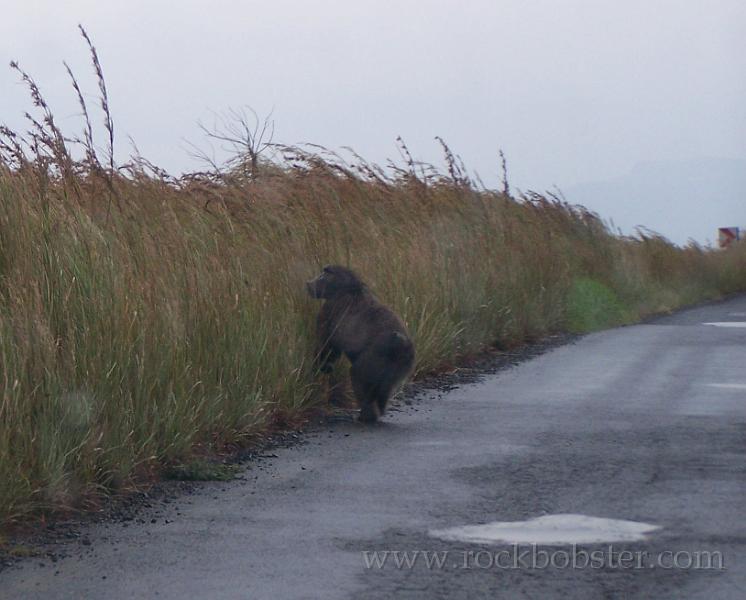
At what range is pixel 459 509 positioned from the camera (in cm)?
604

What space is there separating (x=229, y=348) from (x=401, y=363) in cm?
126

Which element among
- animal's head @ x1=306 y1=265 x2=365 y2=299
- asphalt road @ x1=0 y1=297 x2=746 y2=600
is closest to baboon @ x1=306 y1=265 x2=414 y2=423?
animal's head @ x1=306 y1=265 x2=365 y2=299

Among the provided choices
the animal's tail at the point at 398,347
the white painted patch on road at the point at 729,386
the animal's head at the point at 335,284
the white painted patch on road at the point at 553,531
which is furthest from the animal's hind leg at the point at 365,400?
the white painted patch on road at the point at 729,386

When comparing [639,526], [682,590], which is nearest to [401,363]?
[639,526]

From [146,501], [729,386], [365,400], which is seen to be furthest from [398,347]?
[729,386]

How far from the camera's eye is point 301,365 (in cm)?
882

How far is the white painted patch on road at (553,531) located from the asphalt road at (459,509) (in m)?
0.07

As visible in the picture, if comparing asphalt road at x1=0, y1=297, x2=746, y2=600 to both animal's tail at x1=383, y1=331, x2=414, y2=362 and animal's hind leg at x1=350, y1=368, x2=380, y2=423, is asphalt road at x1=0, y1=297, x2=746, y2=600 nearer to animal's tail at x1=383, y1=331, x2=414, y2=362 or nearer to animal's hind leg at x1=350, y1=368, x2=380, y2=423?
animal's hind leg at x1=350, y1=368, x2=380, y2=423

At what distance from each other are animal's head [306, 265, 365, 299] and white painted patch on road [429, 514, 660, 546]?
3.63m

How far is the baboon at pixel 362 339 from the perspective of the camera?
8695mm

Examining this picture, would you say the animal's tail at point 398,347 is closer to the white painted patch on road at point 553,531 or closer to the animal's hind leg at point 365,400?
the animal's hind leg at point 365,400

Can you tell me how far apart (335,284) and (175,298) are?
171 centimetres

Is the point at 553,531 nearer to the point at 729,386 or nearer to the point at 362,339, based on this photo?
the point at 362,339

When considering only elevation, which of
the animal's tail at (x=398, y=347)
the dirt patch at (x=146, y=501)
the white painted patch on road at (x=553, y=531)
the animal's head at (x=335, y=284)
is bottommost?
the white painted patch on road at (x=553, y=531)
